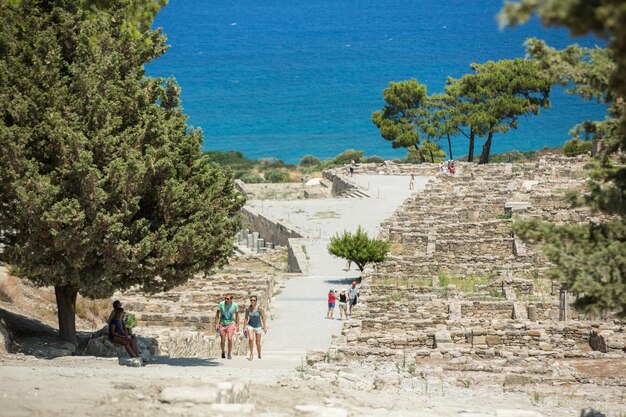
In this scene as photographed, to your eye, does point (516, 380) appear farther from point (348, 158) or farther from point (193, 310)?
point (348, 158)

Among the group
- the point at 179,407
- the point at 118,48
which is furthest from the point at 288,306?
the point at 179,407

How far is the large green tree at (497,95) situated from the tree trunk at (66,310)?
59.2 meters

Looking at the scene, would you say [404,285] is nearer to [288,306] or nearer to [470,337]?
[288,306]

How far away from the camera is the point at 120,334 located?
2002cm

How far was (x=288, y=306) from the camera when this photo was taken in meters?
30.6

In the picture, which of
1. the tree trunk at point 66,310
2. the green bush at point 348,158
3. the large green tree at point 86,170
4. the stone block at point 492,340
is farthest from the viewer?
the green bush at point 348,158

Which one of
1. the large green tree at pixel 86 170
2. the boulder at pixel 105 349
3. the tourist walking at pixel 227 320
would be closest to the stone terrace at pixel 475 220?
the tourist walking at pixel 227 320

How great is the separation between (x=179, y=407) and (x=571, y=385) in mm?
7983

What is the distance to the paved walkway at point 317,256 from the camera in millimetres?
26109

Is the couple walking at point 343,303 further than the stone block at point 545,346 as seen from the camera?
Yes

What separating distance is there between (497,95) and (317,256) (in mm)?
41395

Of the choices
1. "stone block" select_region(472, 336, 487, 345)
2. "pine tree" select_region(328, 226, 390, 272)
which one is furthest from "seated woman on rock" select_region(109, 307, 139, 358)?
"pine tree" select_region(328, 226, 390, 272)

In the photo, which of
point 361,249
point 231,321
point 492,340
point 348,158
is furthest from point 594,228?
point 348,158

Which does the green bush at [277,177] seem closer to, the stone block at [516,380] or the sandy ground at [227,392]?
the sandy ground at [227,392]
